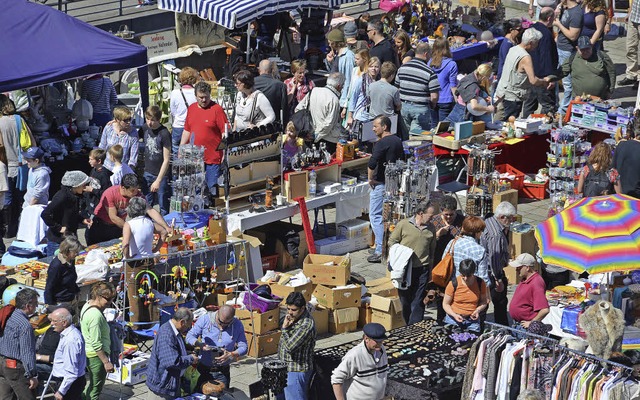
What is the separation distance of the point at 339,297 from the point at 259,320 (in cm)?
98

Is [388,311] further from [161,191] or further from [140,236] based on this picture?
[161,191]

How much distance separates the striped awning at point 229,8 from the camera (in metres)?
19.5

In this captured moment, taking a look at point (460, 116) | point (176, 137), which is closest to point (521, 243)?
point (460, 116)

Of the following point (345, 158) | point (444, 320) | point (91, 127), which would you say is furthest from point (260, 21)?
point (444, 320)

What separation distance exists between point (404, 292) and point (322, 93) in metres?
3.54

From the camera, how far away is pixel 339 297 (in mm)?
13570

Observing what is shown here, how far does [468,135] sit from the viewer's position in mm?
17219

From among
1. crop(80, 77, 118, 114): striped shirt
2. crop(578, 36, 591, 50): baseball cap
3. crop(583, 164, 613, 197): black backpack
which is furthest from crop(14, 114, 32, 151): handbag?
crop(578, 36, 591, 50): baseball cap

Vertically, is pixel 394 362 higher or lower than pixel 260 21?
lower

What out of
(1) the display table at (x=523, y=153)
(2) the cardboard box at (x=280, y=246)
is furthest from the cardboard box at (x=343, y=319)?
(1) the display table at (x=523, y=153)

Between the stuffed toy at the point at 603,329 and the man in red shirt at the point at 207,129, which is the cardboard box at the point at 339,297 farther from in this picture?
the stuffed toy at the point at 603,329

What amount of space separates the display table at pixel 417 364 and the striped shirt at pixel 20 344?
94.9 inches

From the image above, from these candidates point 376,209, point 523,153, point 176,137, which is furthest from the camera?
point 523,153

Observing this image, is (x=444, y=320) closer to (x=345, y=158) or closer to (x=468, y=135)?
(x=345, y=158)
